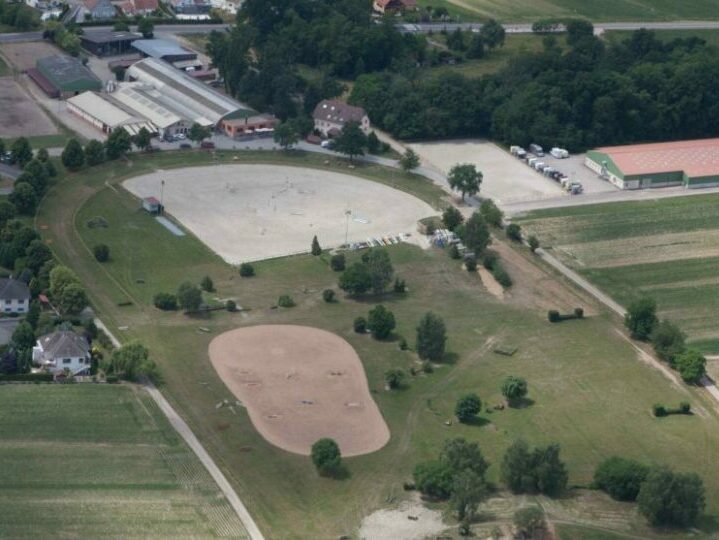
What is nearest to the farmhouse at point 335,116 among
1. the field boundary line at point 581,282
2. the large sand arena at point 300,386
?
the field boundary line at point 581,282

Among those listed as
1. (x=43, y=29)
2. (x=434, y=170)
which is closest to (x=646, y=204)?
(x=434, y=170)

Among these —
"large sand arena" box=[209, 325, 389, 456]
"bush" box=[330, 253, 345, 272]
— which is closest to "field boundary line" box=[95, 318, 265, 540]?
"large sand arena" box=[209, 325, 389, 456]

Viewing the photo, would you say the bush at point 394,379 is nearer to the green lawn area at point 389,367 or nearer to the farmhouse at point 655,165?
the green lawn area at point 389,367

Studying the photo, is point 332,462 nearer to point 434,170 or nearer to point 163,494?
point 163,494

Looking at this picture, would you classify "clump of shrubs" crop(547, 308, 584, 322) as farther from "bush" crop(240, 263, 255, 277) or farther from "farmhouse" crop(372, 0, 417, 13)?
"farmhouse" crop(372, 0, 417, 13)

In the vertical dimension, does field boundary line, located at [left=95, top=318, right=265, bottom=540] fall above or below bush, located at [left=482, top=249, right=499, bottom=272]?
below

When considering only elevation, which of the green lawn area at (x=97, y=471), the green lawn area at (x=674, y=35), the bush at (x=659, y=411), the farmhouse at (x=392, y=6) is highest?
the green lawn area at (x=674, y=35)
